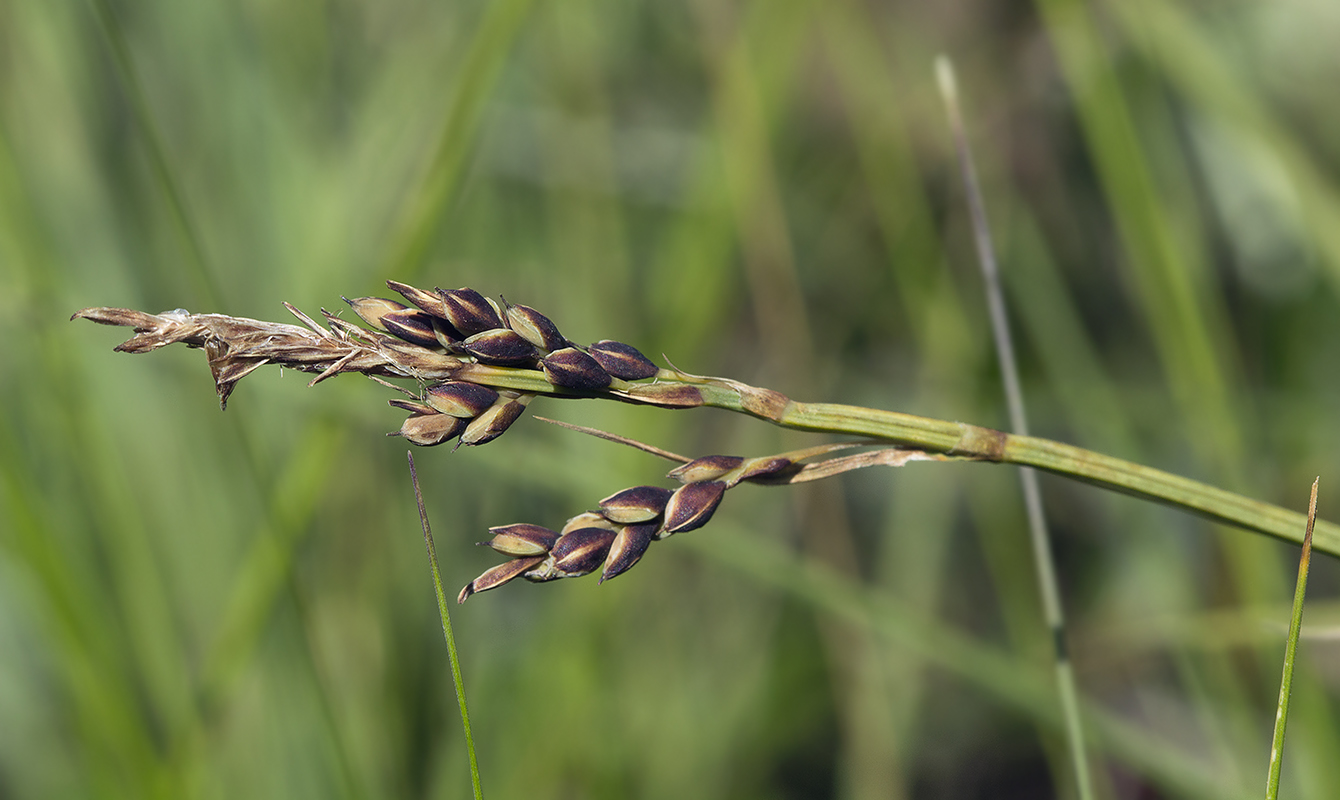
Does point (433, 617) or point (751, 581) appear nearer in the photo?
point (433, 617)

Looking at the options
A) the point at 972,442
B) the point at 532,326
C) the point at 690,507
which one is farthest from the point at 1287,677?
the point at 532,326

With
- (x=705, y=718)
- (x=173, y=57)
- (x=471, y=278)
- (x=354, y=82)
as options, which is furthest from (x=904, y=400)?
(x=173, y=57)

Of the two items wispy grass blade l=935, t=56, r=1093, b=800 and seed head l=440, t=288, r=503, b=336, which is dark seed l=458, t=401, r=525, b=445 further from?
wispy grass blade l=935, t=56, r=1093, b=800

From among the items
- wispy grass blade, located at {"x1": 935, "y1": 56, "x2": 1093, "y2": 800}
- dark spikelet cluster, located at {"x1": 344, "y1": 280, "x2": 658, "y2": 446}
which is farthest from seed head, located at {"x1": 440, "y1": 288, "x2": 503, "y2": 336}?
wispy grass blade, located at {"x1": 935, "y1": 56, "x2": 1093, "y2": 800}

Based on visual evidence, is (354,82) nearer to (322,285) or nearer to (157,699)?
(322,285)

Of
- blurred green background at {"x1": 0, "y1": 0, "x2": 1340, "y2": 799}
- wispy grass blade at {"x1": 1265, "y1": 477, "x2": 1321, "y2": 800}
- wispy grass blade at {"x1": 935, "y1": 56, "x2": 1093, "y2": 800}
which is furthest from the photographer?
blurred green background at {"x1": 0, "y1": 0, "x2": 1340, "y2": 799}
